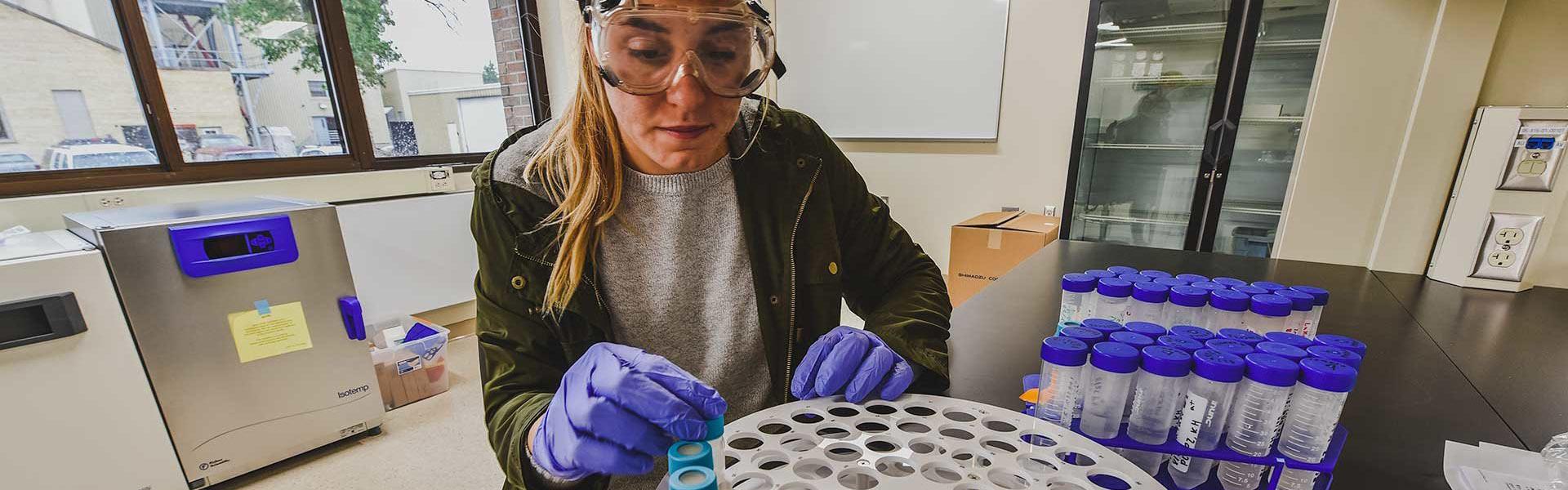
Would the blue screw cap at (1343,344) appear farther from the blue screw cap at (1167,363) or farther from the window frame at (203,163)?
the window frame at (203,163)

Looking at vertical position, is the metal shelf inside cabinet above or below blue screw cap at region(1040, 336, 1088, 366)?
above

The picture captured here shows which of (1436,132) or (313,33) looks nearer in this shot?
(1436,132)

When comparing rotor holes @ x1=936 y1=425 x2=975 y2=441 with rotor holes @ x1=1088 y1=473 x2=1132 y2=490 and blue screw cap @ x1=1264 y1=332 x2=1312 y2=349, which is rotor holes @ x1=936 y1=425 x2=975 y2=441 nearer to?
rotor holes @ x1=1088 y1=473 x2=1132 y2=490

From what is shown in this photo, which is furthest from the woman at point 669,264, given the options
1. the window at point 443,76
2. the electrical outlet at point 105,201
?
the window at point 443,76

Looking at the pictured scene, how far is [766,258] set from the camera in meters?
0.99

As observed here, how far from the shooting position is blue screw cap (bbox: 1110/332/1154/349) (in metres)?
0.66

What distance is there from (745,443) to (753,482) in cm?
10

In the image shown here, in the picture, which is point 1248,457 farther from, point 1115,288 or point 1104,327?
point 1115,288

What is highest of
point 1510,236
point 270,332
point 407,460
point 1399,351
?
point 1510,236

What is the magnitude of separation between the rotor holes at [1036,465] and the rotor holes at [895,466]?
4.8 inches

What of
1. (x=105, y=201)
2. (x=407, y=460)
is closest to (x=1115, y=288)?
(x=407, y=460)

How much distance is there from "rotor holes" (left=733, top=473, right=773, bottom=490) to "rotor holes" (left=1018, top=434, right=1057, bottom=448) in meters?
0.32

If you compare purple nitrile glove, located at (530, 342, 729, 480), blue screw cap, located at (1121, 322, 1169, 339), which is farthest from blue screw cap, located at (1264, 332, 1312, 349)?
purple nitrile glove, located at (530, 342, 729, 480)

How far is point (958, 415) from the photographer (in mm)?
759
